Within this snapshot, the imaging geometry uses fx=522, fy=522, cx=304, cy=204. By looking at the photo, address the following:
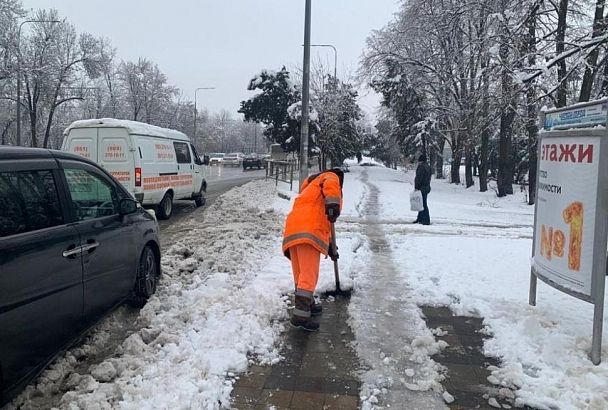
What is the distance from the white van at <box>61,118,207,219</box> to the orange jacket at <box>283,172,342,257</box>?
766 centimetres

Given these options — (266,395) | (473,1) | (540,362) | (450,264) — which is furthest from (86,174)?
(473,1)

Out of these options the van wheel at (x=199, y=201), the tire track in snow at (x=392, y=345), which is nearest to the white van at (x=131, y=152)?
the van wheel at (x=199, y=201)

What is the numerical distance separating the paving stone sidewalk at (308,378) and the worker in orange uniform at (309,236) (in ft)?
0.77

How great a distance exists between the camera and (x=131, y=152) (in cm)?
1189

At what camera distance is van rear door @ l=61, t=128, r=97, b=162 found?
39.7 feet

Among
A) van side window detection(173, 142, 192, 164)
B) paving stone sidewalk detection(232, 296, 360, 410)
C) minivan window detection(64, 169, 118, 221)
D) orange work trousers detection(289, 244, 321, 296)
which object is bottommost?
paving stone sidewalk detection(232, 296, 360, 410)

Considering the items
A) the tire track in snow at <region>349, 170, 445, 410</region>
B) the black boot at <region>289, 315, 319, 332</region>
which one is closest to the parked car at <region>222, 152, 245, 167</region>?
the tire track in snow at <region>349, 170, 445, 410</region>

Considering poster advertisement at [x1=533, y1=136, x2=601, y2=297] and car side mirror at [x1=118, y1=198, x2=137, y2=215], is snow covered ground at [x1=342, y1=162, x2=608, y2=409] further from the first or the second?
car side mirror at [x1=118, y1=198, x2=137, y2=215]

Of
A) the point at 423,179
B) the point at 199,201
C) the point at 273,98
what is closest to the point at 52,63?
the point at 273,98

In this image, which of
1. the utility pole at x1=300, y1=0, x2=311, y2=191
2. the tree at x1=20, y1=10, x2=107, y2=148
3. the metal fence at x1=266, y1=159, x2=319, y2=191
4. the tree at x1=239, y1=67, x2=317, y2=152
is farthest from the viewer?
the tree at x1=20, y1=10, x2=107, y2=148

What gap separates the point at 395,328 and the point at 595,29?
53.8 ft

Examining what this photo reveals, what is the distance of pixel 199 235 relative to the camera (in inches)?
396

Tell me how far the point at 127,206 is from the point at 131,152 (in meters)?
7.13

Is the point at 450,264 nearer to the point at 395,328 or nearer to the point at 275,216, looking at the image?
the point at 395,328
